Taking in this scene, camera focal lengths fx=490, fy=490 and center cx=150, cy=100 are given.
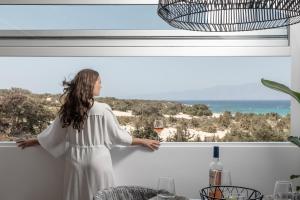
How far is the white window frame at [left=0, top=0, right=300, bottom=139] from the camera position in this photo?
11.5 ft

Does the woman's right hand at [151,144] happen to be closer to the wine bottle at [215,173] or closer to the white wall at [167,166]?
the white wall at [167,166]

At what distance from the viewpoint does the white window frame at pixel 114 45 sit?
11.5ft

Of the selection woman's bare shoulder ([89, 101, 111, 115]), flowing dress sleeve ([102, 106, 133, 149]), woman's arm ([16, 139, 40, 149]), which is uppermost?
woman's bare shoulder ([89, 101, 111, 115])

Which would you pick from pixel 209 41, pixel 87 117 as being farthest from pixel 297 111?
pixel 87 117

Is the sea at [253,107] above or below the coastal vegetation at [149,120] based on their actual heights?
above

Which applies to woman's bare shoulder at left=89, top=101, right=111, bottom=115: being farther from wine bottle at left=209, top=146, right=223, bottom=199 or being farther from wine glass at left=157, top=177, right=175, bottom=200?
wine glass at left=157, top=177, right=175, bottom=200

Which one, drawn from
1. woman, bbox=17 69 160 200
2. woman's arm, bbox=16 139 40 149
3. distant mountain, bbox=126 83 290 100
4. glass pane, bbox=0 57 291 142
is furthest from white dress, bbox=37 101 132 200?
distant mountain, bbox=126 83 290 100

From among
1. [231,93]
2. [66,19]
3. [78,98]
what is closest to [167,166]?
[78,98]

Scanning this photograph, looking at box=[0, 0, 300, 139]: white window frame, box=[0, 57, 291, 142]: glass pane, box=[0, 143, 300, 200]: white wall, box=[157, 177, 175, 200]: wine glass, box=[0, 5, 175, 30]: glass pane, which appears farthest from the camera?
box=[0, 57, 291, 142]: glass pane

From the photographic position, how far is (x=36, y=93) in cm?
419

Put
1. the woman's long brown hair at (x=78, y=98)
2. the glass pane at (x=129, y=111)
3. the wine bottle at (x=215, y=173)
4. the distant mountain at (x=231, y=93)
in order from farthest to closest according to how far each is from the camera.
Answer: the distant mountain at (x=231, y=93), the glass pane at (x=129, y=111), the woman's long brown hair at (x=78, y=98), the wine bottle at (x=215, y=173)

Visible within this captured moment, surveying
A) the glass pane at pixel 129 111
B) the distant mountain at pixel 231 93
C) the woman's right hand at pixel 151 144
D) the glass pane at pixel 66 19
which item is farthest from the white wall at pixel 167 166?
the distant mountain at pixel 231 93

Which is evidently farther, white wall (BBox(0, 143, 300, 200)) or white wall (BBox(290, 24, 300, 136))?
white wall (BBox(290, 24, 300, 136))

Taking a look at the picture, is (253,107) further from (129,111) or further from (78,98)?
(78,98)
